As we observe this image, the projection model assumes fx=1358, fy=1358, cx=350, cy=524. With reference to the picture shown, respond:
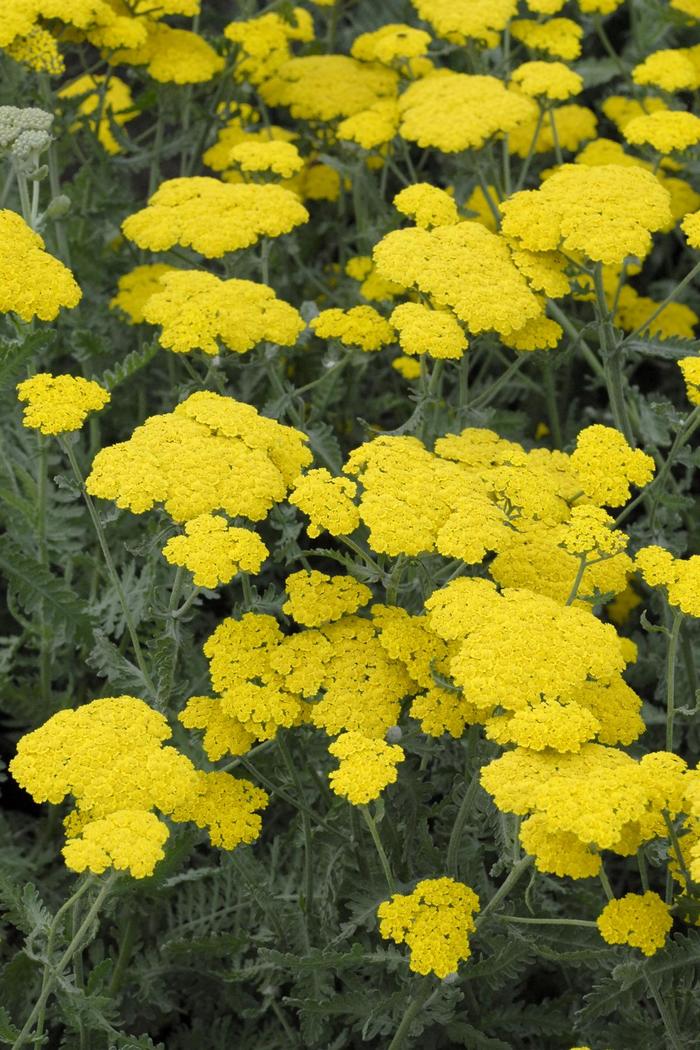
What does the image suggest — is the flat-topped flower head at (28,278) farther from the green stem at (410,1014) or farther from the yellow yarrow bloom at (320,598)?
the green stem at (410,1014)

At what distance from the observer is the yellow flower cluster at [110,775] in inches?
115

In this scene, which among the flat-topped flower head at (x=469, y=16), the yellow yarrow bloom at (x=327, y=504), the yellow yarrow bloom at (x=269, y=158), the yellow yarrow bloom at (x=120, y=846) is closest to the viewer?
the yellow yarrow bloom at (x=120, y=846)

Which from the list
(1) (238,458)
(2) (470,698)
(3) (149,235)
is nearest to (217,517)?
(1) (238,458)

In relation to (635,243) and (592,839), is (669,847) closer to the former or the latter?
(592,839)

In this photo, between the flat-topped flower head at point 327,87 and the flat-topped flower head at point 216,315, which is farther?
the flat-topped flower head at point 327,87

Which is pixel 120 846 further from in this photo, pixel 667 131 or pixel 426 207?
pixel 667 131

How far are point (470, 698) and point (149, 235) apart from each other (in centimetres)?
226

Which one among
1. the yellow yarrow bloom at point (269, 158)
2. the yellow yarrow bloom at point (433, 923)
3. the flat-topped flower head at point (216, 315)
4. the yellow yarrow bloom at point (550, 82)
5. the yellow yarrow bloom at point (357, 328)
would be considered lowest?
the yellow yarrow bloom at point (433, 923)

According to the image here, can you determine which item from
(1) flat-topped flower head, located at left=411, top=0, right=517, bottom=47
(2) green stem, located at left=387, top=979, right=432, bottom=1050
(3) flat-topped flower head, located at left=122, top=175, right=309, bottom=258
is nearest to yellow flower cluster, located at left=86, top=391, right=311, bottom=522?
(3) flat-topped flower head, located at left=122, top=175, right=309, bottom=258

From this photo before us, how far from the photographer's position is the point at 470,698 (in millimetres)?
3266

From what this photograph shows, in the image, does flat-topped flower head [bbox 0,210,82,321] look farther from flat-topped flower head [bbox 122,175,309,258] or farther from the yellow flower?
the yellow flower

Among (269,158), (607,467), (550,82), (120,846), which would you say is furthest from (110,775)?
(550,82)

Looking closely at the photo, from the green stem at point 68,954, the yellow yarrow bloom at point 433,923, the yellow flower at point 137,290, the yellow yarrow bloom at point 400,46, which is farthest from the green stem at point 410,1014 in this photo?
the yellow yarrow bloom at point 400,46

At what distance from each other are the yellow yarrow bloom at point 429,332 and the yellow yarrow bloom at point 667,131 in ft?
3.81
